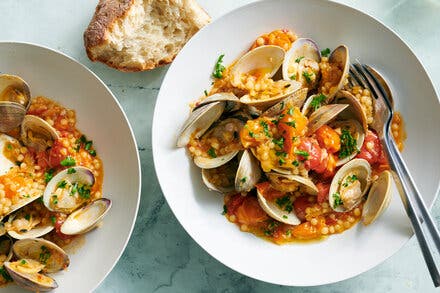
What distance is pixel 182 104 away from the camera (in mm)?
3104

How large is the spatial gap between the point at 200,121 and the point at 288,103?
1.50 ft

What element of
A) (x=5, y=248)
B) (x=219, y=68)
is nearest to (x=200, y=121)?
(x=219, y=68)

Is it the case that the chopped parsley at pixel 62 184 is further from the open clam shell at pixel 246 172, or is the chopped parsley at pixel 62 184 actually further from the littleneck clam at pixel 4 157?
the open clam shell at pixel 246 172

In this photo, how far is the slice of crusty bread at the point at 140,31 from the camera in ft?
10.3

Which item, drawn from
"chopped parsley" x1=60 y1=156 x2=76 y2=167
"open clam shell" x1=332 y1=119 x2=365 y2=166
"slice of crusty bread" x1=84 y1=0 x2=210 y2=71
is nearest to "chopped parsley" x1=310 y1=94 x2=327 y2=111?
"open clam shell" x1=332 y1=119 x2=365 y2=166

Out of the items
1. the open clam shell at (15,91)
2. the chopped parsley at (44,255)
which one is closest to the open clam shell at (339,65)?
the open clam shell at (15,91)

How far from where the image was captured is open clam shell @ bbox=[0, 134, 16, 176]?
316cm

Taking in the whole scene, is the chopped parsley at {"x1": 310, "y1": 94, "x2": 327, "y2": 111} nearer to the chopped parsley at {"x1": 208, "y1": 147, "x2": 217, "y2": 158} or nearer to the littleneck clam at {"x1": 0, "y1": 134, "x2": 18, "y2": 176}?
the chopped parsley at {"x1": 208, "y1": 147, "x2": 217, "y2": 158}

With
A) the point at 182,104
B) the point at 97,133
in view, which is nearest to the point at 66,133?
the point at 97,133

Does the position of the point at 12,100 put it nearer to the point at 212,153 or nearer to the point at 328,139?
the point at 212,153

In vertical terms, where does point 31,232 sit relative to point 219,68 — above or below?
below

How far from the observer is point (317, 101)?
3.03 meters

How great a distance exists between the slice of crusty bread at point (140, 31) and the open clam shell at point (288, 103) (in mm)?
676

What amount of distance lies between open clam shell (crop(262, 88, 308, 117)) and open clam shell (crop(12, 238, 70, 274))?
131 centimetres
